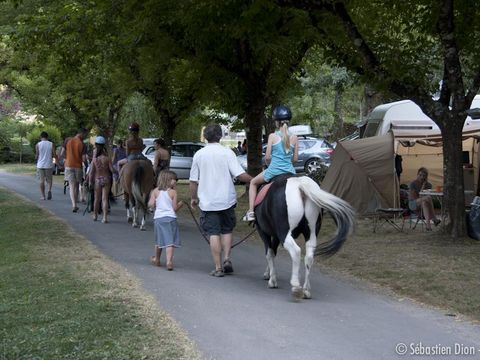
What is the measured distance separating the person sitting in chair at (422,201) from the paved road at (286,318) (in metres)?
4.85

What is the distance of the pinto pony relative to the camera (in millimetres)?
7992

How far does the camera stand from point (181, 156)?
3102 centimetres

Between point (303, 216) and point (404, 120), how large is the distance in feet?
38.5

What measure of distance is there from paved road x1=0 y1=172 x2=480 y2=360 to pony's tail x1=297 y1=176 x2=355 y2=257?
2.24ft

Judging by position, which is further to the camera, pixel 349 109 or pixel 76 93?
pixel 349 109

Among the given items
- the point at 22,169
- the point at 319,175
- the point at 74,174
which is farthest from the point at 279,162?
the point at 22,169

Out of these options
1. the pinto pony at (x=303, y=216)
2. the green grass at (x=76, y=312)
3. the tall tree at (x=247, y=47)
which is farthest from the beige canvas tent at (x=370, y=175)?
the pinto pony at (x=303, y=216)

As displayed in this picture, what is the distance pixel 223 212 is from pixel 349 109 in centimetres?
5097

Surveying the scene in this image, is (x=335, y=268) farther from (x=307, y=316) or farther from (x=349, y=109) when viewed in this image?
(x=349, y=109)

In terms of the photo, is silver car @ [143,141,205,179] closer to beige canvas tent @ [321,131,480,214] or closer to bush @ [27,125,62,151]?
beige canvas tent @ [321,131,480,214]

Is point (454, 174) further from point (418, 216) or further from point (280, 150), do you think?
point (280, 150)

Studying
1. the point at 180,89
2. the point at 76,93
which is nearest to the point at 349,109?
the point at 76,93

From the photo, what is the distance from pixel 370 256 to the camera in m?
11.4

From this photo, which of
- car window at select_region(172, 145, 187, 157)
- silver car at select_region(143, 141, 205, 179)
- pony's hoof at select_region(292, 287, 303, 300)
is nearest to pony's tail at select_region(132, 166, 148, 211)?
pony's hoof at select_region(292, 287, 303, 300)
